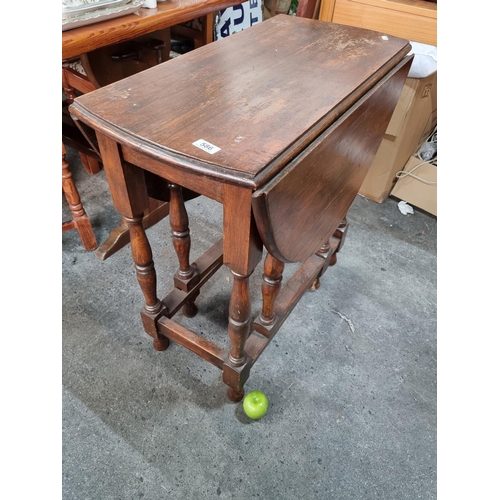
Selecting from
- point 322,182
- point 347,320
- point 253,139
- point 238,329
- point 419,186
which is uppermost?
point 253,139

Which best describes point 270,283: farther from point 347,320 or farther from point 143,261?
point 347,320

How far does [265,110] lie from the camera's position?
0.78 m

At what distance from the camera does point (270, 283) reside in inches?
40.7

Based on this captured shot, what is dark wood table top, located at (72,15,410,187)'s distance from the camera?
667 mm

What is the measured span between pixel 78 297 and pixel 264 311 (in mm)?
758

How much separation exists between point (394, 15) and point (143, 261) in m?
1.50

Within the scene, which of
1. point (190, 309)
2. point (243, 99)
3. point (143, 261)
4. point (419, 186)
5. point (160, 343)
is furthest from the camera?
point (419, 186)

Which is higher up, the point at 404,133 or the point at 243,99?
the point at 243,99

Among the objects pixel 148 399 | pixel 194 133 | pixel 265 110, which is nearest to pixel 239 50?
pixel 265 110

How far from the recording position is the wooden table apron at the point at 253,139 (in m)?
0.68

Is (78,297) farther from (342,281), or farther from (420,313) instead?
(420,313)

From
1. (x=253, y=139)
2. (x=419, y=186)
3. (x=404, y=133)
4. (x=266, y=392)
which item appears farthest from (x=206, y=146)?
(x=419, y=186)

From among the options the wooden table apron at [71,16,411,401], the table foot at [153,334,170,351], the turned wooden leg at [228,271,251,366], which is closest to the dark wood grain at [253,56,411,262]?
the wooden table apron at [71,16,411,401]

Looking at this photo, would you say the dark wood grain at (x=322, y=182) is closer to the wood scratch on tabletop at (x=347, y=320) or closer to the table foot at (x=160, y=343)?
the wood scratch on tabletop at (x=347, y=320)
